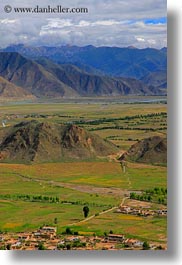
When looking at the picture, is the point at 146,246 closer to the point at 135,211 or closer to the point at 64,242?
the point at 135,211

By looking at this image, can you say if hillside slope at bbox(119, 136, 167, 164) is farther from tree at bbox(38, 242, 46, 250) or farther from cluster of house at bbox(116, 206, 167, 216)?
tree at bbox(38, 242, 46, 250)

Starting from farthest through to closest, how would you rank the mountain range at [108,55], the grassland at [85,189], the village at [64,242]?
the mountain range at [108,55], the grassland at [85,189], the village at [64,242]

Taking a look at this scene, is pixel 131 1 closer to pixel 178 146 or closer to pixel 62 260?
pixel 178 146

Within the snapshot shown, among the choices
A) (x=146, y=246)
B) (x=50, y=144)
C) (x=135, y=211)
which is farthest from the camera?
(x=50, y=144)

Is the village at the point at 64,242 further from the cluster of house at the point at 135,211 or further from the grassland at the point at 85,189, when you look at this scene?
the cluster of house at the point at 135,211

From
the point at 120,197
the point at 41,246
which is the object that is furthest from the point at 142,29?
the point at 41,246

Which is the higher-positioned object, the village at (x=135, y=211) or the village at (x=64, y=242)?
the village at (x=135, y=211)

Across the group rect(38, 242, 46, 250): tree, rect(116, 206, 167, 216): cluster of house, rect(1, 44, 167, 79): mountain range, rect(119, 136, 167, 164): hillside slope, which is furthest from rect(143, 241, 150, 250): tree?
rect(1, 44, 167, 79): mountain range

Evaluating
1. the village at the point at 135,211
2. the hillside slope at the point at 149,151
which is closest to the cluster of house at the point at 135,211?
the village at the point at 135,211

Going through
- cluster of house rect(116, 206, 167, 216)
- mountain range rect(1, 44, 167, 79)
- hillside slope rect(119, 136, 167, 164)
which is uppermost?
mountain range rect(1, 44, 167, 79)

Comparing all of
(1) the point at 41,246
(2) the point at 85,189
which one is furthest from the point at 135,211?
(1) the point at 41,246
